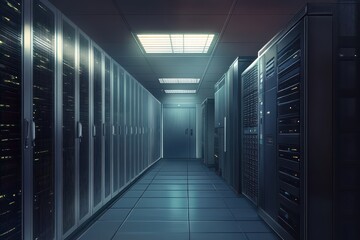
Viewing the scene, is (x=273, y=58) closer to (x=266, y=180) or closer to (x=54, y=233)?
(x=266, y=180)

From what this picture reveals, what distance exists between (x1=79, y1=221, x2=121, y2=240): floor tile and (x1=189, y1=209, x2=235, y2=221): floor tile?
0.81 m

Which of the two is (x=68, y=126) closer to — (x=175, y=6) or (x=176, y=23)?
(x=175, y=6)

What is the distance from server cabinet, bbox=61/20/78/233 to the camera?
243cm

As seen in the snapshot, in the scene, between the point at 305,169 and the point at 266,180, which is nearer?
the point at 305,169

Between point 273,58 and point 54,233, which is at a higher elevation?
point 273,58

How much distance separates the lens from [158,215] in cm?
343

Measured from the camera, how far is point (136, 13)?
310 cm

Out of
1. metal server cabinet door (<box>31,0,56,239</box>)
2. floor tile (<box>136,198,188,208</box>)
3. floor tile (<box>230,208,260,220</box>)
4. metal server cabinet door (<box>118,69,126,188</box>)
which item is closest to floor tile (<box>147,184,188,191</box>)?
metal server cabinet door (<box>118,69,126,188</box>)

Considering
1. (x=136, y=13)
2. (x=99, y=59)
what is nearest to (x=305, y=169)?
(x=136, y=13)

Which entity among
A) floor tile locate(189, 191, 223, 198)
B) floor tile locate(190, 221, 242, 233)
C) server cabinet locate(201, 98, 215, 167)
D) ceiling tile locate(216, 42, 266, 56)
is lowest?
floor tile locate(189, 191, 223, 198)

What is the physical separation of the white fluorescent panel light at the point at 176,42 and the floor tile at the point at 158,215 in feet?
6.94

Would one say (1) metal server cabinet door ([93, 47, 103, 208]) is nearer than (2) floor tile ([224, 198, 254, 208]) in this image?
Yes

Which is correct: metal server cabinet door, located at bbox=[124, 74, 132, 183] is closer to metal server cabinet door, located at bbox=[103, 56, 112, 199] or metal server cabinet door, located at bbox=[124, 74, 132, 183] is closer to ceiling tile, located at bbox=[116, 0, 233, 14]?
metal server cabinet door, located at bbox=[103, 56, 112, 199]

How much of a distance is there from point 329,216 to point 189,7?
2104mm
